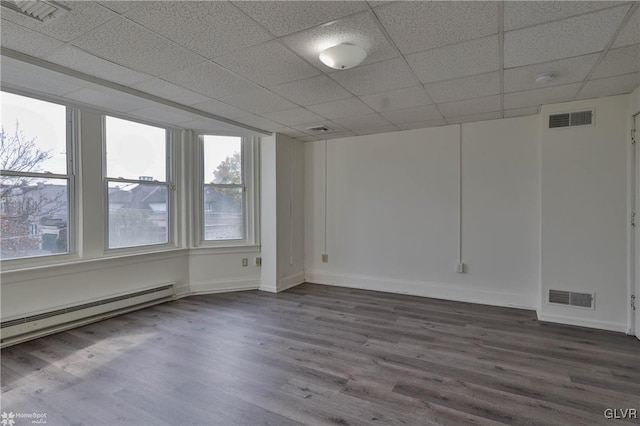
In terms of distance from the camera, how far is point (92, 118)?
3.58 meters

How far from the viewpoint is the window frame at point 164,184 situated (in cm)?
375

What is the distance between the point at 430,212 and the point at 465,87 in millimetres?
1929

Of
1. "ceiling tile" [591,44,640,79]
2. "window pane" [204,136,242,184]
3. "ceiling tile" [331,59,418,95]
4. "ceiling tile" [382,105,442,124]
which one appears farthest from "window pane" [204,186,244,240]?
"ceiling tile" [591,44,640,79]

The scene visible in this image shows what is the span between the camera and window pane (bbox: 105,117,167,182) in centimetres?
384

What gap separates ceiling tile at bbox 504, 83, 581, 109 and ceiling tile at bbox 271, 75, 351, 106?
1721 millimetres

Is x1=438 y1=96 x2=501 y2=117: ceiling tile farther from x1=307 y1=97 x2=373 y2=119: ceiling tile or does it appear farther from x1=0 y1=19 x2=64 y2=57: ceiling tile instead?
x1=0 y1=19 x2=64 y2=57: ceiling tile

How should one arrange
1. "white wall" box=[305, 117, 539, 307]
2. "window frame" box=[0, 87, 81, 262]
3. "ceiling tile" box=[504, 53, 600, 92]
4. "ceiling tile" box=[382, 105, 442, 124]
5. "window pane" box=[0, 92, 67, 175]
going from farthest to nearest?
1. "white wall" box=[305, 117, 539, 307]
2. "ceiling tile" box=[382, 105, 442, 124]
3. "window frame" box=[0, 87, 81, 262]
4. "window pane" box=[0, 92, 67, 175]
5. "ceiling tile" box=[504, 53, 600, 92]

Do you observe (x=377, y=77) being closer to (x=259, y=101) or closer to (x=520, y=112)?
(x=259, y=101)

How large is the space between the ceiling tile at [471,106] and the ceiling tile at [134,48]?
2.62m

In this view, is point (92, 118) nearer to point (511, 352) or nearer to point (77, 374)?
point (77, 374)

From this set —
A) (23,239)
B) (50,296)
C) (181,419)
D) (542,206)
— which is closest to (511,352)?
(542,206)

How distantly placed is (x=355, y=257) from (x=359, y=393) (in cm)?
293

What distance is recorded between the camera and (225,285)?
15.8 ft

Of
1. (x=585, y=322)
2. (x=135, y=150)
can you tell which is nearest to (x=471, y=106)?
(x=585, y=322)
